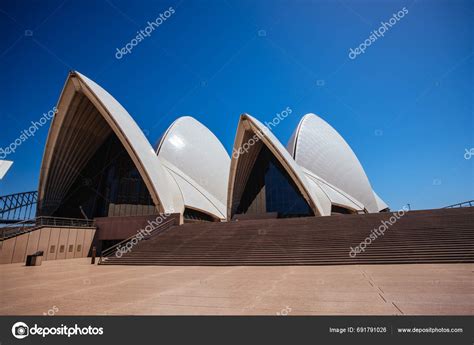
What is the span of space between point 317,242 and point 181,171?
18998 mm

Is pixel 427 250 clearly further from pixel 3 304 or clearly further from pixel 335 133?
pixel 335 133

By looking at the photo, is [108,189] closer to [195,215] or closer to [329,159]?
[195,215]

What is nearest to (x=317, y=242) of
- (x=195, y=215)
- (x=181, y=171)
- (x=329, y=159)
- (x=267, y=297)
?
(x=267, y=297)

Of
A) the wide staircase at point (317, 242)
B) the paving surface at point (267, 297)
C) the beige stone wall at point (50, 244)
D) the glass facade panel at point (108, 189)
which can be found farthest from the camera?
the glass facade panel at point (108, 189)

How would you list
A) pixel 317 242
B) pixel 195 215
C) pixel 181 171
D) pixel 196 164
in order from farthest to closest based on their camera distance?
pixel 196 164 → pixel 181 171 → pixel 195 215 → pixel 317 242

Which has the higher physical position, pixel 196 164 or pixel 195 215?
pixel 196 164

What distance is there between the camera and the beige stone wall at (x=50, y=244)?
40.9 feet

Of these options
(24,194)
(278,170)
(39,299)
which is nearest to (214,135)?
(278,170)
